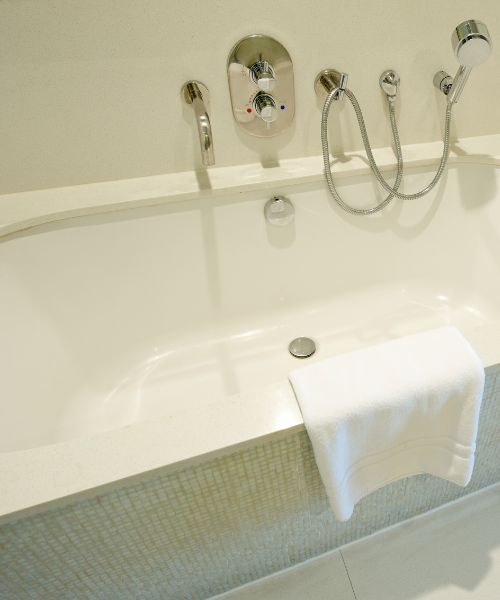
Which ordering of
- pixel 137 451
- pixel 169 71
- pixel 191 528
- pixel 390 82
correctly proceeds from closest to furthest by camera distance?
pixel 137 451 < pixel 191 528 < pixel 169 71 < pixel 390 82

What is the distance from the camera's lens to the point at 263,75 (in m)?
0.85

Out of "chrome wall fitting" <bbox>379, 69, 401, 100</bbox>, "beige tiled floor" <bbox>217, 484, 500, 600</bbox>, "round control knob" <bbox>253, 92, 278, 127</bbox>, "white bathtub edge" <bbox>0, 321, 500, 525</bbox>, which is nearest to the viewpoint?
"white bathtub edge" <bbox>0, 321, 500, 525</bbox>

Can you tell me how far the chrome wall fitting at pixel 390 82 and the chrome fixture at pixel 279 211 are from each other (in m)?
0.42

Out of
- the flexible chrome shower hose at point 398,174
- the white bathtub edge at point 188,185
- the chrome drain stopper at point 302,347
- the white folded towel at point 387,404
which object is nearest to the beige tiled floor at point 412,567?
the white folded towel at point 387,404

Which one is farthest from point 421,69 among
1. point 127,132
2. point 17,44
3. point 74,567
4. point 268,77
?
point 74,567

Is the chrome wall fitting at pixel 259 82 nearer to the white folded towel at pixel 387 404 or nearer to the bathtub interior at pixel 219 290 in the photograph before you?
the bathtub interior at pixel 219 290

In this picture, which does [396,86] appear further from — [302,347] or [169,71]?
[302,347]

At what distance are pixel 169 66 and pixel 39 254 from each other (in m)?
0.56

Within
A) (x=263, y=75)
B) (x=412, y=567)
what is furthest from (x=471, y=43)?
(x=412, y=567)

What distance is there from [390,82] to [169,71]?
1.99 ft

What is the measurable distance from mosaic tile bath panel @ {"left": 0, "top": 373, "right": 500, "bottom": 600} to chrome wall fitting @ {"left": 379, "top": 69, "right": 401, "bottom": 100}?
85 centimetres

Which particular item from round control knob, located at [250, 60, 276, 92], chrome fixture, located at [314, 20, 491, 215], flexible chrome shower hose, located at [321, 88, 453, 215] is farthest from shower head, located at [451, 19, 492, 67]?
round control knob, located at [250, 60, 276, 92]

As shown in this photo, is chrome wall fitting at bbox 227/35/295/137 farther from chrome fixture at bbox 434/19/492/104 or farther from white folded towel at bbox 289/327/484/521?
white folded towel at bbox 289/327/484/521

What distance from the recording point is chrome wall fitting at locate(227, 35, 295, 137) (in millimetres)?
882
